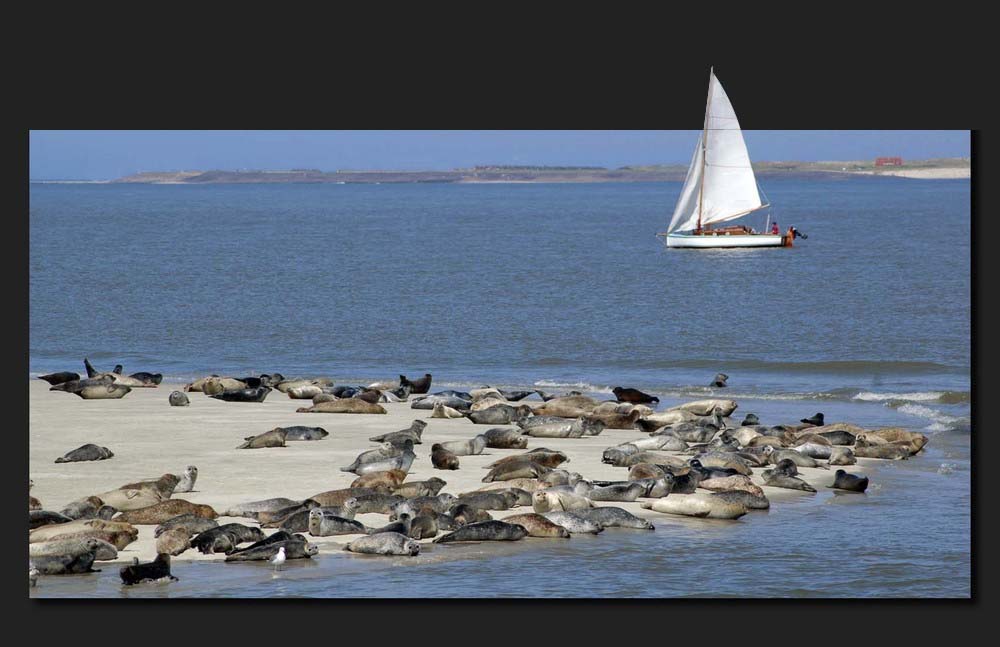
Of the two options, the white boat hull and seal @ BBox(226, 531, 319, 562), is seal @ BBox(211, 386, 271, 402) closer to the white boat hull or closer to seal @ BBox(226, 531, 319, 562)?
seal @ BBox(226, 531, 319, 562)

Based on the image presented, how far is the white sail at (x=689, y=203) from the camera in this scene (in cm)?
3964

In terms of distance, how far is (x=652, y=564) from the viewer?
36.9 ft

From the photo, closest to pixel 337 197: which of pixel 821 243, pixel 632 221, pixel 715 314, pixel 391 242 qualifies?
pixel 632 221

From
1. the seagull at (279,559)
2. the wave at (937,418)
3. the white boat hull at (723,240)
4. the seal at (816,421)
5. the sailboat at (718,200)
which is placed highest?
the sailboat at (718,200)

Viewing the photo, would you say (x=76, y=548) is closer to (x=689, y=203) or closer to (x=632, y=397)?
(x=632, y=397)

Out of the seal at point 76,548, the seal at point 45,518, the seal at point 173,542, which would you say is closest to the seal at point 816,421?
the seal at point 173,542

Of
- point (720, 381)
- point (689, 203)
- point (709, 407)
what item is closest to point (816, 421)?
point (709, 407)

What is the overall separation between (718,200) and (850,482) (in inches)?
1056

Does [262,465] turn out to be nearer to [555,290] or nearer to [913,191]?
[555,290]

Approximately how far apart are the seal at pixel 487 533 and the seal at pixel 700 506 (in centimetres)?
176

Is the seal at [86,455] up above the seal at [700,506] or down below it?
above

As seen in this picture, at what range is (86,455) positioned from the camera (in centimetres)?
1520

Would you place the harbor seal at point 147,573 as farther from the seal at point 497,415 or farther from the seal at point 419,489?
the seal at point 497,415

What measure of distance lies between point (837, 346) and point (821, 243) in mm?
28680
